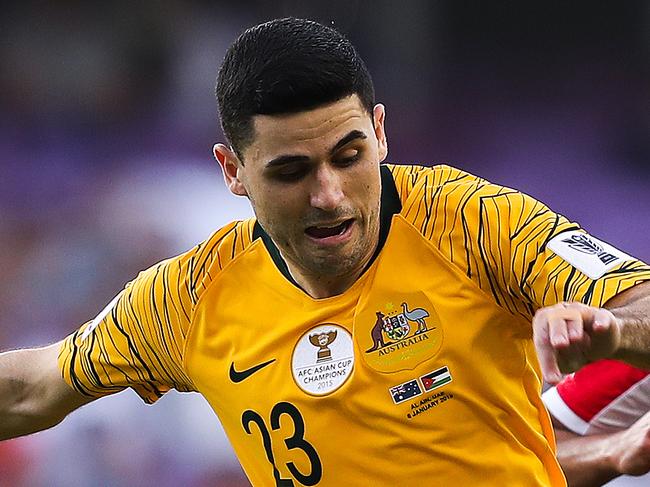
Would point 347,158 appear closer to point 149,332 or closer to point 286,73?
point 286,73

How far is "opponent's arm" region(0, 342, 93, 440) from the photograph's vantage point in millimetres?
2771

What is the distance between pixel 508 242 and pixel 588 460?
1173 millimetres

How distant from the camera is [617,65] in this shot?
5941 mm

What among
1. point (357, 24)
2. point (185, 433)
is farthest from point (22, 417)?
point (357, 24)

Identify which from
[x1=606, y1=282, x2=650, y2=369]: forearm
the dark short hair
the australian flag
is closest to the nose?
the dark short hair

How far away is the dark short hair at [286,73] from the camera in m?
2.26

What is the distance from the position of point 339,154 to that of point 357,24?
4.01m

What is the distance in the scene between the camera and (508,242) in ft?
7.18

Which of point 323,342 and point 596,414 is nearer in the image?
point 323,342

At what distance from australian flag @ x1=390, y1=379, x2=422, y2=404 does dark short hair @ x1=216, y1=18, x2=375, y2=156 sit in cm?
60

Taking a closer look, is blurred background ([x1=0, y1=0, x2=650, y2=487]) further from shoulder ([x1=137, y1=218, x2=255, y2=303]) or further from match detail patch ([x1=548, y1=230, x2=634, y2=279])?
match detail patch ([x1=548, y1=230, x2=634, y2=279])

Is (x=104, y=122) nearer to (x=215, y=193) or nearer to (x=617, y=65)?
(x=215, y=193)

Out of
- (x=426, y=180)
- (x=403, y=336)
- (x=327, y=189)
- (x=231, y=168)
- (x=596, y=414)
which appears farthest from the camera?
(x=596, y=414)

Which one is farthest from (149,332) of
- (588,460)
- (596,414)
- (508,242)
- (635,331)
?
(596,414)
